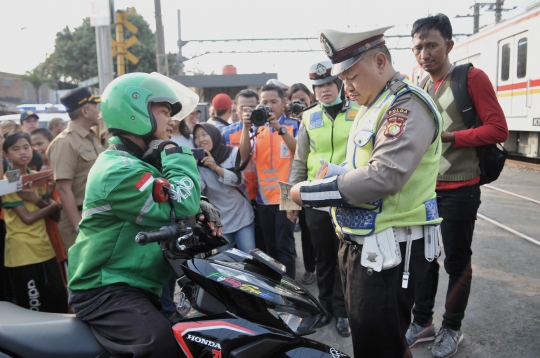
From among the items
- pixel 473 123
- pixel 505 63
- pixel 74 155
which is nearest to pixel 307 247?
pixel 473 123

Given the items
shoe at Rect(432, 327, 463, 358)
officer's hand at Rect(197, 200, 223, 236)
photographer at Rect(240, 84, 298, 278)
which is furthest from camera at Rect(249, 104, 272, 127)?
shoe at Rect(432, 327, 463, 358)

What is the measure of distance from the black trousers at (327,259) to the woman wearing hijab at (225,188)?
83 cm

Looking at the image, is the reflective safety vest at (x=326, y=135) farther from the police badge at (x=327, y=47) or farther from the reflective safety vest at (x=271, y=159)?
the police badge at (x=327, y=47)

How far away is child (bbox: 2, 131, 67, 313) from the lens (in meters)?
3.69

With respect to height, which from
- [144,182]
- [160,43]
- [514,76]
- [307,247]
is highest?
[160,43]

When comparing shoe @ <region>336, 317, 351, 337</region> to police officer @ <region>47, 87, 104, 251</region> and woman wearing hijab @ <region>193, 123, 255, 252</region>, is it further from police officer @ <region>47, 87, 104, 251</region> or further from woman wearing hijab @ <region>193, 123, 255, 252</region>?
police officer @ <region>47, 87, 104, 251</region>

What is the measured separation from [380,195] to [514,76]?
11.9m

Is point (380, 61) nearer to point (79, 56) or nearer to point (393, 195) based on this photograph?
point (393, 195)

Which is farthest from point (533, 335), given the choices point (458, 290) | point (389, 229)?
point (389, 229)

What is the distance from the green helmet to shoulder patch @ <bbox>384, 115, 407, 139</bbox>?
3.54ft

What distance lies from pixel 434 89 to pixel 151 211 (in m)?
2.27

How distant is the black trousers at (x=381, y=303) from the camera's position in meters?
2.02

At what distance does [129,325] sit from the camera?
1899mm

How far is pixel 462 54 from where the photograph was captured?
14.9m
